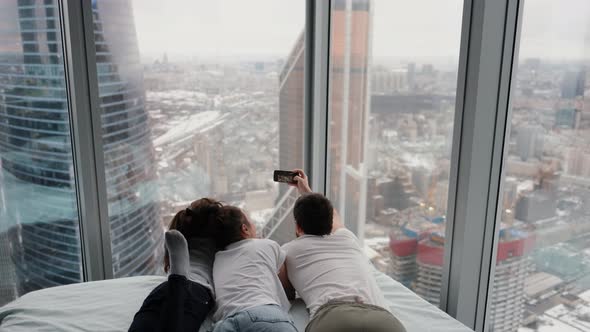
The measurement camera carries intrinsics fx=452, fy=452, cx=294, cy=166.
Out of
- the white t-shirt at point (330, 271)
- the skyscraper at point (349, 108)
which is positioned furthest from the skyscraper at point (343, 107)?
the white t-shirt at point (330, 271)

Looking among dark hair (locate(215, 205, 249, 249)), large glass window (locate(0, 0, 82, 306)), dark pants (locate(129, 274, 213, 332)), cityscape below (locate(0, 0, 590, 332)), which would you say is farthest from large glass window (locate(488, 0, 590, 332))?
large glass window (locate(0, 0, 82, 306))

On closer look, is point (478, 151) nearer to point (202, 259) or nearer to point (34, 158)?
point (202, 259)

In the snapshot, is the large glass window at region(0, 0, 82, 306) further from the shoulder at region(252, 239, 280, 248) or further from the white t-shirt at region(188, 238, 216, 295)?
the shoulder at region(252, 239, 280, 248)

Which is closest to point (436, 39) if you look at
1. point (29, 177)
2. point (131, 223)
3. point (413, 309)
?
point (413, 309)

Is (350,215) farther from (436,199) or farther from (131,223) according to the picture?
(131,223)

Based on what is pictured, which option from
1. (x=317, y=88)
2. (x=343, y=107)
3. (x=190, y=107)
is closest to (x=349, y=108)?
(x=343, y=107)

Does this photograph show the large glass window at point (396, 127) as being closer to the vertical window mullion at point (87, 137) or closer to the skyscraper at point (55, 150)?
the skyscraper at point (55, 150)
